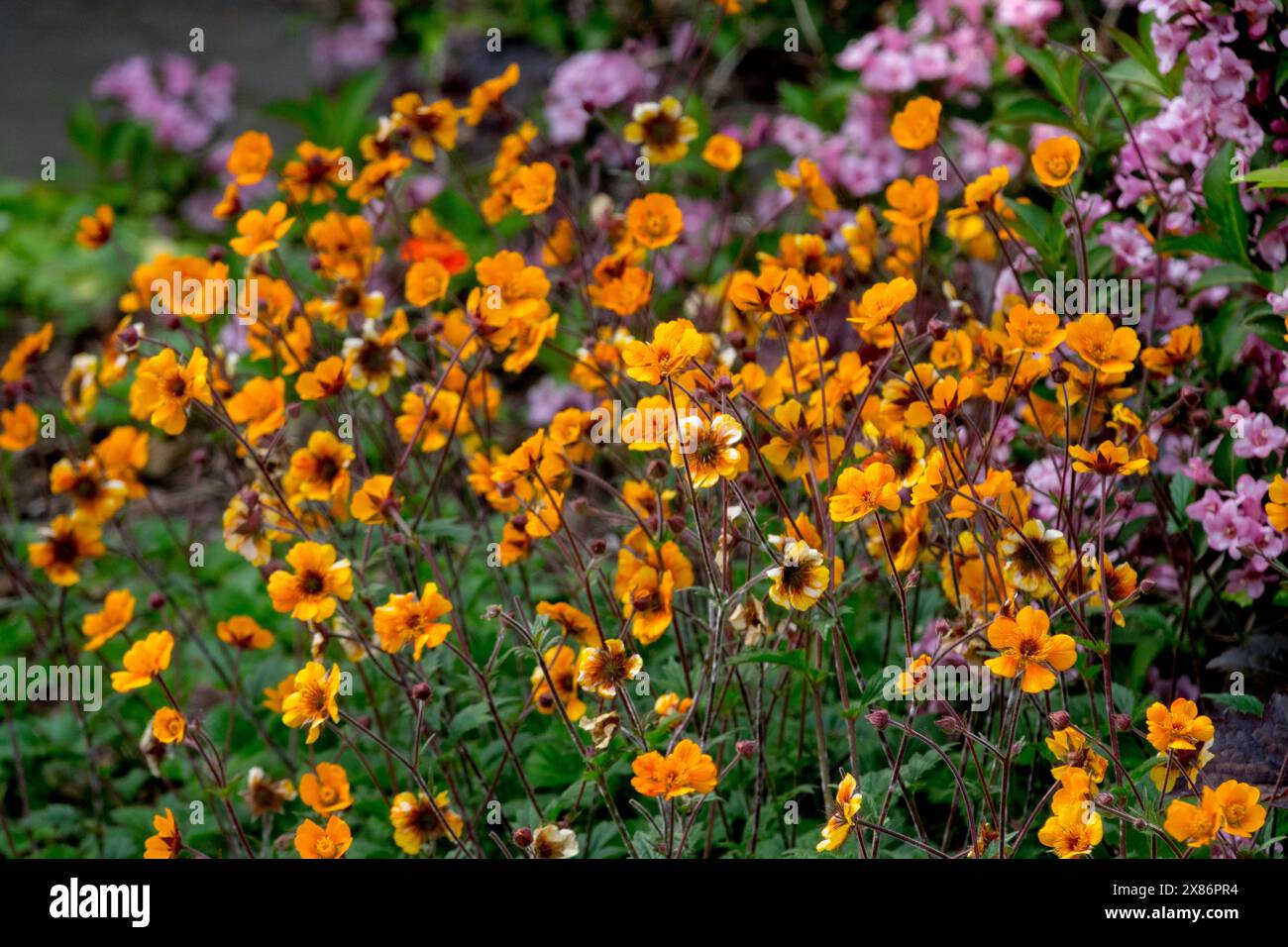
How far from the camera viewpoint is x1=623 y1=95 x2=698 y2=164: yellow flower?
207 centimetres

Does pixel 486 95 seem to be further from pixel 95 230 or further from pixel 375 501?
pixel 375 501

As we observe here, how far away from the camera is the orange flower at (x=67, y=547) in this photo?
6.64ft

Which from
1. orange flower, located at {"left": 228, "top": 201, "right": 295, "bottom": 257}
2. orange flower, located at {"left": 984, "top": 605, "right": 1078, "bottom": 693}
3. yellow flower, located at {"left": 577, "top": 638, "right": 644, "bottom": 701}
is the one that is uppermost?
orange flower, located at {"left": 228, "top": 201, "right": 295, "bottom": 257}

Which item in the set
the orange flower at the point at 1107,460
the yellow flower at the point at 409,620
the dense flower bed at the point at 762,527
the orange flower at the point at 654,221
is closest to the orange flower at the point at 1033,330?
the dense flower bed at the point at 762,527

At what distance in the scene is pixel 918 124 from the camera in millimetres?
1796

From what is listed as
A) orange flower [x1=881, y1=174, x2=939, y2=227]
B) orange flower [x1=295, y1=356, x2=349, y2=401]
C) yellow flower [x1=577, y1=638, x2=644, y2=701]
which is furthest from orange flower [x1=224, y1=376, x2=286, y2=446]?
orange flower [x1=881, y1=174, x2=939, y2=227]

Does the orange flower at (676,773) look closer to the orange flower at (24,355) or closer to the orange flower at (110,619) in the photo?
the orange flower at (110,619)

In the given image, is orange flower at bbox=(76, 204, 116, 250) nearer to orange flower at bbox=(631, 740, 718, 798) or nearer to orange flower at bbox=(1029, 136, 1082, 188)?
orange flower at bbox=(631, 740, 718, 798)

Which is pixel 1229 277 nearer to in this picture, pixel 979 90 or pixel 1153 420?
pixel 1153 420

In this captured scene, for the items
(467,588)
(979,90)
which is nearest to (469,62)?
(979,90)

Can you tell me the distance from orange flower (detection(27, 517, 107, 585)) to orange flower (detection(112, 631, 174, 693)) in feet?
1.51

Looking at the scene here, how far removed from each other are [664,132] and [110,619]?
3.60 feet

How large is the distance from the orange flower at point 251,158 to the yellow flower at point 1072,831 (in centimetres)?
148
